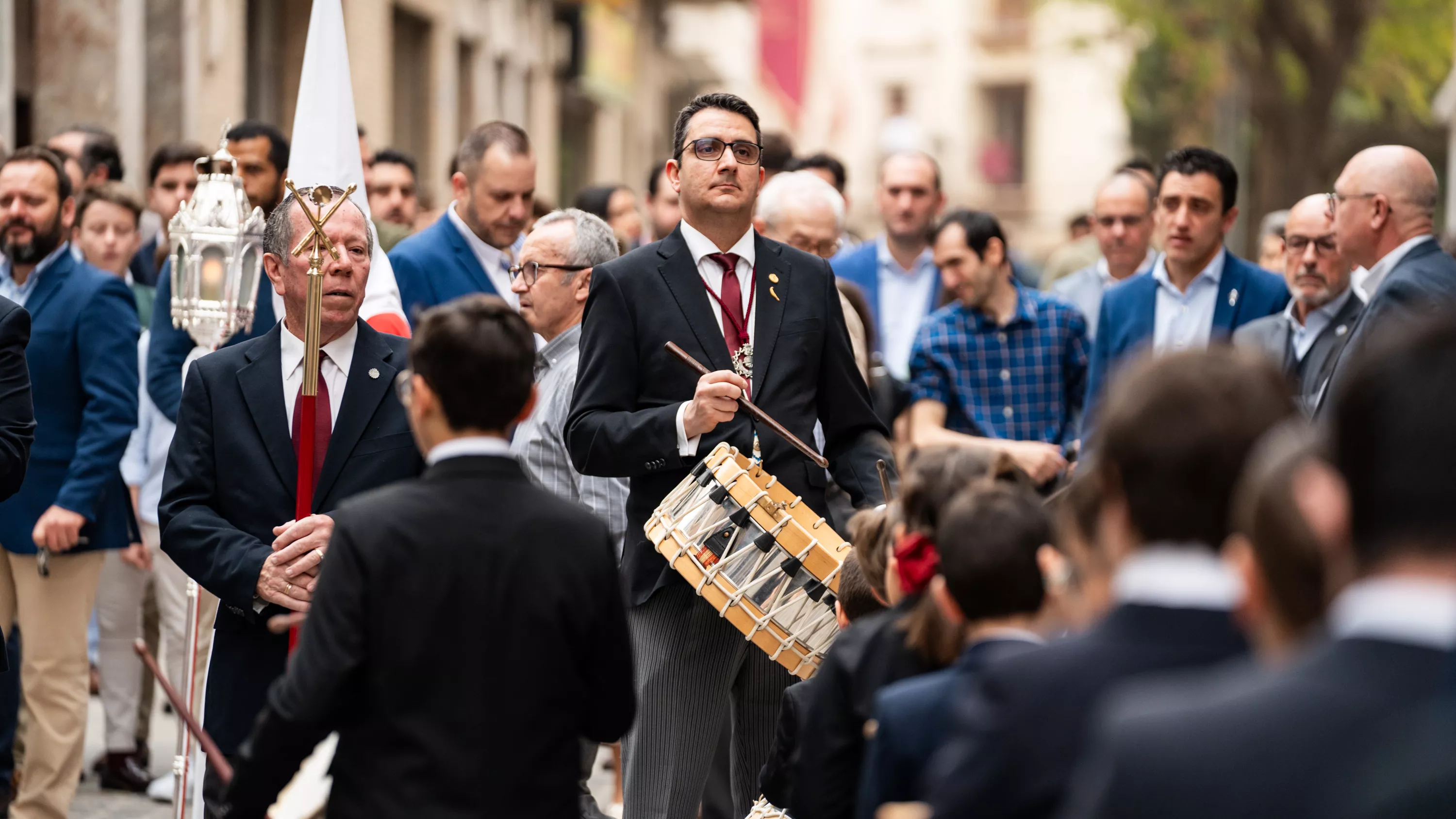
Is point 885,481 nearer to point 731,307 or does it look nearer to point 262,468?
point 731,307

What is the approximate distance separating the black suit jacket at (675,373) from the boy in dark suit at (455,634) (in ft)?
5.25

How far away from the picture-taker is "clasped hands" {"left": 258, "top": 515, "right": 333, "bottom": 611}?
4762 millimetres

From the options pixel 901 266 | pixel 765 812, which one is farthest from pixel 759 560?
pixel 901 266

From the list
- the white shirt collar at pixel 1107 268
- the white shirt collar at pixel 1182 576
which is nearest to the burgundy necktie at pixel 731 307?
the white shirt collar at pixel 1182 576

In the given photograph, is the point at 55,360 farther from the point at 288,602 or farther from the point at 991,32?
the point at 991,32

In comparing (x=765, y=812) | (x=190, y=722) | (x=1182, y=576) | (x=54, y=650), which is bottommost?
(x=54, y=650)

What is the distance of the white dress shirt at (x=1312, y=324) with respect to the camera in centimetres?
729

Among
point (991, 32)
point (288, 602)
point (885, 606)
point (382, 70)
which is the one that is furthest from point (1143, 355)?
point (991, 32)

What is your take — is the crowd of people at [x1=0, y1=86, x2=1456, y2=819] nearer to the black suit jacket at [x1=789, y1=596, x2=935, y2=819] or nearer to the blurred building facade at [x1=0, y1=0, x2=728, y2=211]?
the black suit jacket at [x1=789, y1=596, x2=935, y2=819]

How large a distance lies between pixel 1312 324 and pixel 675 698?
3.37m

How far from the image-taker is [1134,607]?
2541mm

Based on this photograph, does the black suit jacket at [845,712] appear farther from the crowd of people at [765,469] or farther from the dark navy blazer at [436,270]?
the dark navy blazer at [436,270]

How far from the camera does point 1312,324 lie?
24.5 feet

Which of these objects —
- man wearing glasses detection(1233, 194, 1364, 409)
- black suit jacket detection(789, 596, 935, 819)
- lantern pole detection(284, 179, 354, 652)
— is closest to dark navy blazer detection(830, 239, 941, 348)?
man wearing glasses detection(1233, 194, 1364, 409)
